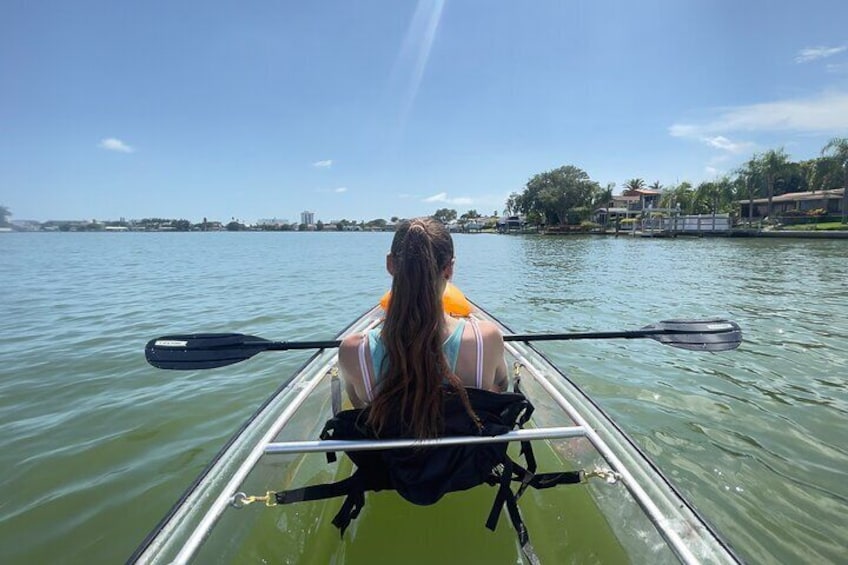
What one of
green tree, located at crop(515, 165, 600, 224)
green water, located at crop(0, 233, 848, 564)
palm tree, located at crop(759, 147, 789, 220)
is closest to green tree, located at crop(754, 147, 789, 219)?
palm tree, located at crop(759, 147, 789, 220)

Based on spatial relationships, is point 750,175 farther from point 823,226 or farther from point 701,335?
point 701,335

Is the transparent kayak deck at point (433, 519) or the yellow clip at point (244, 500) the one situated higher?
the yellow clip at point (244, 500)

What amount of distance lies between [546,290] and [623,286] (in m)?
2.97

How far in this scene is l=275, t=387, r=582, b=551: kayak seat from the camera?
191 centimetres

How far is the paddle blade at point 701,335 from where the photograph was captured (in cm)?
359

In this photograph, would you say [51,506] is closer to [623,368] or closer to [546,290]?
[623,368]

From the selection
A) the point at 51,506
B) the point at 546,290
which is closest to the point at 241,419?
the point at 51,506

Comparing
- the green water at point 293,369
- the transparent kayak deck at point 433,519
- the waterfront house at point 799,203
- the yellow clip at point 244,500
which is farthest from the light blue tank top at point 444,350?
the waterfront house at point 799,203

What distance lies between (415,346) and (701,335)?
10.0ft

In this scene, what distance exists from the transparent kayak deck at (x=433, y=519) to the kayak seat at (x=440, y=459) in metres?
0.12

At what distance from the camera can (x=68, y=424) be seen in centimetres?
475

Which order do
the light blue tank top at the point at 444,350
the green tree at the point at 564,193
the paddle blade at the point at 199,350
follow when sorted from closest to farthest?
the light blue tank top at the point at 444,350, the paddle blade at the point at 199,350, the green tree at the point at 564,193

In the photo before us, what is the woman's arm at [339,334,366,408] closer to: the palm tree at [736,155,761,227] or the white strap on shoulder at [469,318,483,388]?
the white strap on shoulder at [469,318,483,388]

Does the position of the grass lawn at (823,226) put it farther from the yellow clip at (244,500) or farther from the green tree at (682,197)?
the yellow clip at (244,500)
